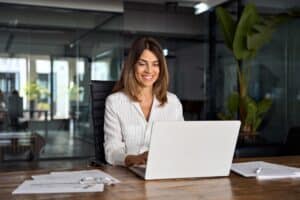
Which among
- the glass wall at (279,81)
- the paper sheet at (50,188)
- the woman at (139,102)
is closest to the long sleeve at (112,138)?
the woman at (139,102)

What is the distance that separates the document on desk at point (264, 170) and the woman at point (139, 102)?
557 millimetres

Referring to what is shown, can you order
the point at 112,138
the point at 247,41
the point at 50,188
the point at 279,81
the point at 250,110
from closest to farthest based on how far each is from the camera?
the point at 50,188 < the point at 112,138 < the point at 247,41 < the point at 250,110 < the point at 279,81

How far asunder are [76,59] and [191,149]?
5.47 m

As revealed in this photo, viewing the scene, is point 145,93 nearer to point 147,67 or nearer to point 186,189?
point 147,67

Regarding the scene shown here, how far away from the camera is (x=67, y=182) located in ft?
3.95

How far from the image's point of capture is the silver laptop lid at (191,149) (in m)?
1.22

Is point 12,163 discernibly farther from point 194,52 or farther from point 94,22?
point 194,52

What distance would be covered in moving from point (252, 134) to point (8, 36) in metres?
3.97

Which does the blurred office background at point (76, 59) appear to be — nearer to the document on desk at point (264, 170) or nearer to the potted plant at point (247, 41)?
the potted plant at point (247, 41)

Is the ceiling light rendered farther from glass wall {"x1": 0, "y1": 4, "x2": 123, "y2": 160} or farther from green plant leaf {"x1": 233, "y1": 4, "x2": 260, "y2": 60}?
green plant leaf {"x1": 233, "y1": 4, "x2": 260, "y2": 60}

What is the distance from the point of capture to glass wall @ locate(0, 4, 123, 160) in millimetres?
5941

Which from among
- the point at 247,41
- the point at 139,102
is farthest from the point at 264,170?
the point at 247,41

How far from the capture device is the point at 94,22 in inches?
248

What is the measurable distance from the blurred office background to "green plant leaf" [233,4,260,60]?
119cm
